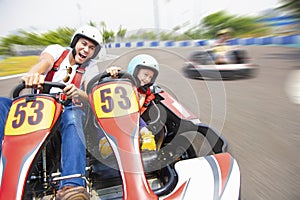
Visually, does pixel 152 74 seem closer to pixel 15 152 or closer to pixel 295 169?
pixel 15 152

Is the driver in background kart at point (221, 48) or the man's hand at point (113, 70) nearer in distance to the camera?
the man's hand at point (113, 70)

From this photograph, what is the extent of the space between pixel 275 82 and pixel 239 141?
3.45 meters

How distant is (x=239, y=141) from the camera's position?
2852 mm

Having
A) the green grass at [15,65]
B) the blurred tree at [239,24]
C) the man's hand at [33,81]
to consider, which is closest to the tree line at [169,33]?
the blurred tree at [239,24]

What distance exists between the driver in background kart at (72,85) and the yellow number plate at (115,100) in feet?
0.48

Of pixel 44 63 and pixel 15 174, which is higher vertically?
pixel 44 63

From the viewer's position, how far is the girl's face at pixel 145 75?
2.00 m

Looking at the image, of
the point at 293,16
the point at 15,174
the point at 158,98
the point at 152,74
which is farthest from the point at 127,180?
the point at 293,16

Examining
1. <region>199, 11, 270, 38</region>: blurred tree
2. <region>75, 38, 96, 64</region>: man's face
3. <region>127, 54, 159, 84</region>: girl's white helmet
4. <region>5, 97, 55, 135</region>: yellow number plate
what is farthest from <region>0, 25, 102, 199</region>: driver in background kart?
<region>199, 11, 270, 38</region>: blurred tree

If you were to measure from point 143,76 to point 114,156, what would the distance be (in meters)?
0.60

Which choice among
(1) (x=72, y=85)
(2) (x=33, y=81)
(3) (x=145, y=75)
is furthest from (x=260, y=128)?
(2) (x=33, y=81)

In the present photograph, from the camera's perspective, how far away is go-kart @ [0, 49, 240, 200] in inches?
54.6

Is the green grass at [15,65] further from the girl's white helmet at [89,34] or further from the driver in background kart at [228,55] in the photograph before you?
the girl's white helmet at [89,34]

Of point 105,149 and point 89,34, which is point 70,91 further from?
point 89,34
